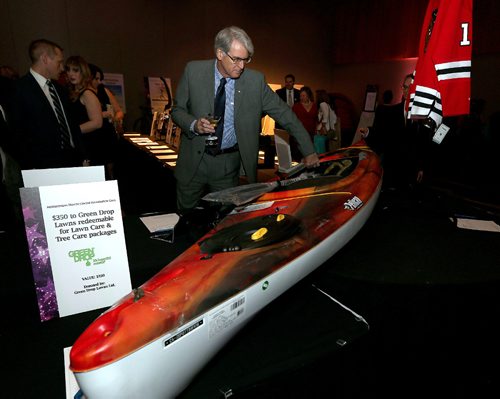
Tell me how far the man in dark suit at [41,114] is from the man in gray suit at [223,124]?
84 cm

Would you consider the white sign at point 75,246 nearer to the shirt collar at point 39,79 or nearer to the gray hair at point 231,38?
the gray hair at point 231,38

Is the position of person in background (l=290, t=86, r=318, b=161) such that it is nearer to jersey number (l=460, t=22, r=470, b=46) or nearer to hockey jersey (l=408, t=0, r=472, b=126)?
hockey jersey (l=408, t=0, r=472, b=126)

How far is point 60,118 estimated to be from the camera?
89.4 inches

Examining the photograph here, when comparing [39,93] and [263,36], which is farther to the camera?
[263,36]

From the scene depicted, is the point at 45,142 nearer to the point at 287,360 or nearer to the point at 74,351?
the point at 74,351

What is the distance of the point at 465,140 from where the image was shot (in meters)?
5.27

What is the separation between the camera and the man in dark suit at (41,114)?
212 centimetres

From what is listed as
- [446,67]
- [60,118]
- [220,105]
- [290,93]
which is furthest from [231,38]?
[290,93]

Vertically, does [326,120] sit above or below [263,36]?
below

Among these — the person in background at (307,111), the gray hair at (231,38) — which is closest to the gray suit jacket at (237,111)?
the gray hair at (231,38)

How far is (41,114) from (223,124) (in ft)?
3.76

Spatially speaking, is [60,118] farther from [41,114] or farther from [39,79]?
[39,79]

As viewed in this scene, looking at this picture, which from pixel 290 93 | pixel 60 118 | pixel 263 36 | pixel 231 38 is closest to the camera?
pixel 231 38

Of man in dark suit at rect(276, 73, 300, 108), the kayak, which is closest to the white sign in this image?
the kayak
